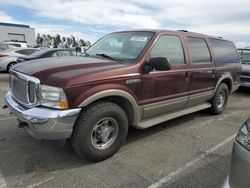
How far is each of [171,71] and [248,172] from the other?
2.64m

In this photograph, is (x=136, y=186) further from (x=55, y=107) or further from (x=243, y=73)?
(x=243, y=73)

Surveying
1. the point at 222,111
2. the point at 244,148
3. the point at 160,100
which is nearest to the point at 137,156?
the point at 160,100

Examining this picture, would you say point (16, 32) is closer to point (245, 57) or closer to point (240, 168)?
point (245, 57)

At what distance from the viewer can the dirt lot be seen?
3.10 m

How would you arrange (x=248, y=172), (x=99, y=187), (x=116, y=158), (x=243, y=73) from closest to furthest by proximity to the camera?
1. (x=248, y=172)
2. (x=99, y=187)
3. (x=116, y=158)
4. (x=243, y=73)

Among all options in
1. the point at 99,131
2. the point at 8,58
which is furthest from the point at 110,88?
the point at 8,58

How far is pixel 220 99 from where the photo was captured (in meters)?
6.19

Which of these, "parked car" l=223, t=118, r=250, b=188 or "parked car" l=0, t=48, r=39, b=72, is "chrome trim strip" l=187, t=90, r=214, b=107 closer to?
"parked car" l=223, t=118, r=250, b=188

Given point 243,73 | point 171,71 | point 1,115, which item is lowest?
point 1,115

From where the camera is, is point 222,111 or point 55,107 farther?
point 222,111

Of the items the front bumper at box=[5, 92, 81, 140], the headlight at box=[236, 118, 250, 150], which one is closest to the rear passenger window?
the front bumper at box=[5, 92, 81, 140]

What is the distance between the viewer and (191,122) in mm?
5477

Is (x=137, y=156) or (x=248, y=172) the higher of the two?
(x=248, y=172)

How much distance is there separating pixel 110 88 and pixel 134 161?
1097 millimetres
